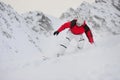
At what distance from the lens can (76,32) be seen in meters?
10.4

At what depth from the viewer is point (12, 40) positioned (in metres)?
117

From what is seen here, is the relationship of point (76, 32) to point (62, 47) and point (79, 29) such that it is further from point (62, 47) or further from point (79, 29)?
point (62, 47)

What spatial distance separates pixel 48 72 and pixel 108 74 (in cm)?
178

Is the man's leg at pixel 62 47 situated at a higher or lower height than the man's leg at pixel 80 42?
lower

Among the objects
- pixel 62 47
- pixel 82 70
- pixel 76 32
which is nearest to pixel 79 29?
pixel 76 32

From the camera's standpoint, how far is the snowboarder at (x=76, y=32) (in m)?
10.1

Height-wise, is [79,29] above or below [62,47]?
above

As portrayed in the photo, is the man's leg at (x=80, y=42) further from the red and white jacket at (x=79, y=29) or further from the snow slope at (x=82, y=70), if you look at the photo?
the snow slope at (x=82, y=70)

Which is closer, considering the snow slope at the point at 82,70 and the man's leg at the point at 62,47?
the snow slope at the point at 82,70

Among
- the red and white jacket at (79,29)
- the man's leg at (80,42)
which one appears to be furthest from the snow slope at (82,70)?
the man's leg at (80,42)

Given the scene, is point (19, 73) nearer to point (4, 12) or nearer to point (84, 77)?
point (84, 77)

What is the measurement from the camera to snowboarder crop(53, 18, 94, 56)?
10109mm

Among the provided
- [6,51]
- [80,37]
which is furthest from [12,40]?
[80,37]

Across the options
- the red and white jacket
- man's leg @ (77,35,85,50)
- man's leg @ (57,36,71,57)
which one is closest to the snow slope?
man's leg @ (57,36,71,57)
